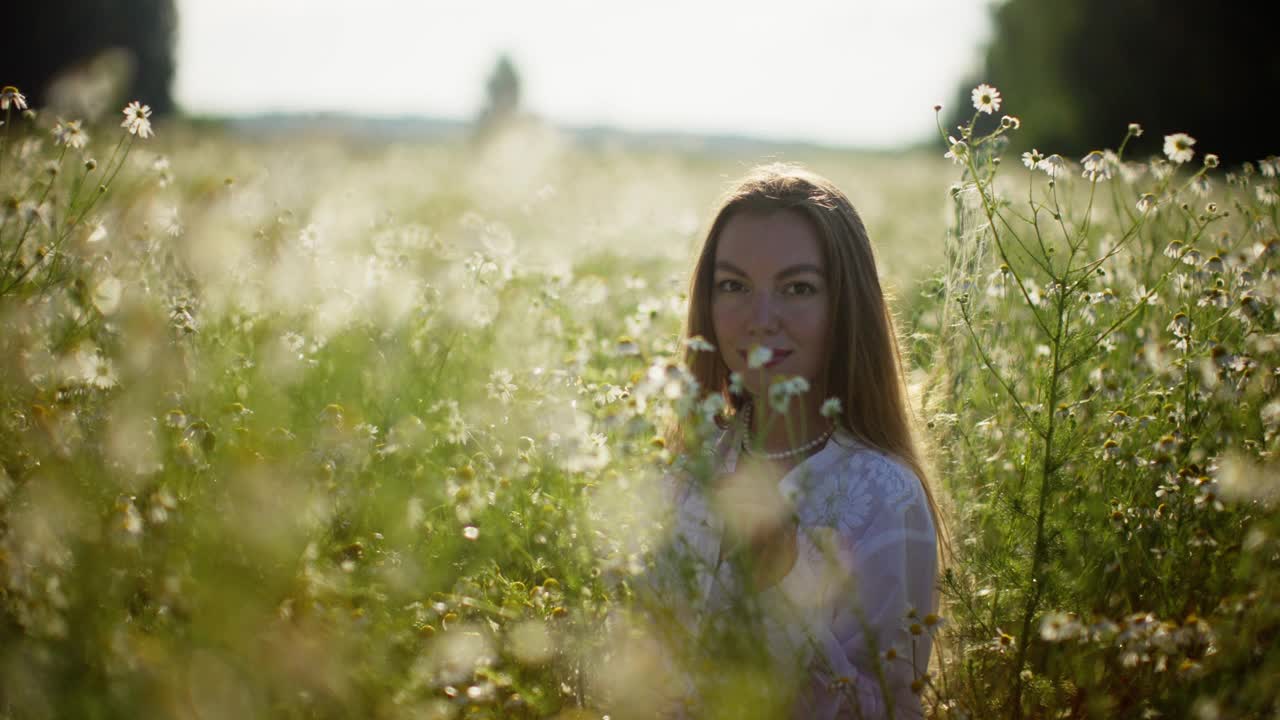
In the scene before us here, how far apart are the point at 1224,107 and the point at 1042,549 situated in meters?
31.2

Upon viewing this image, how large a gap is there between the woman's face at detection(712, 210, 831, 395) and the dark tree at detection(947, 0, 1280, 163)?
26.1 m

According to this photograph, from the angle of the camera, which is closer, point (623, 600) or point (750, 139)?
point (623, 600)

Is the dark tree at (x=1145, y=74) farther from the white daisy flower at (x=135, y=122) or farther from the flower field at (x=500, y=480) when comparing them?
the white daisy flower at (x=135, y=122)

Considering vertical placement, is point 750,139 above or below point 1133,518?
above

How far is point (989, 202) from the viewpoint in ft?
7.57

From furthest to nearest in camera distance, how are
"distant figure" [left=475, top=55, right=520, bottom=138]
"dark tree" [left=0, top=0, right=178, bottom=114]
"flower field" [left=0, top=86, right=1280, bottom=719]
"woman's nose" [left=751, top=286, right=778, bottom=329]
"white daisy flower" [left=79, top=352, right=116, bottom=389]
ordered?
"distant figure" [left=475, top=55, right=520, bottom=138] < "dark tree" [left=0, top=0, right=178, bottom=114] < "white daisy flower" [left=79, top=352, right=116, bottom=389] < "woman's nose" [left=751, top=286, right=778, bottom=329] < "flower field" [left=0, top=86, right=1280, bottom=719]

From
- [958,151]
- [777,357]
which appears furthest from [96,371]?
[958,151]

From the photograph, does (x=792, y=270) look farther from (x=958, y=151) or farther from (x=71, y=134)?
(x=71, y=134)

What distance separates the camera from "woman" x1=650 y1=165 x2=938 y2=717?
204cm

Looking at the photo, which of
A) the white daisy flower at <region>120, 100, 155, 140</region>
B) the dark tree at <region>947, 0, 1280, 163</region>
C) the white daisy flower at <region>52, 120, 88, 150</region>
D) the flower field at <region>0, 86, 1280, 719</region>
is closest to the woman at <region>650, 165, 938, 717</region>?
the flower field at <region>0, 86, 1280, 719</region>

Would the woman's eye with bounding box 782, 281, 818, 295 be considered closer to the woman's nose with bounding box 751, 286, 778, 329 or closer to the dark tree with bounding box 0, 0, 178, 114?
the woman's nose with bounding box 751, 286, 778, 329

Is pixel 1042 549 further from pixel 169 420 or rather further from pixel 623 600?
pixel 169 420

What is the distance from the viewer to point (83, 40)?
46.4 feet

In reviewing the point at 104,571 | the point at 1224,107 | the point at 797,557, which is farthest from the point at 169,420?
the point at 1224,107
